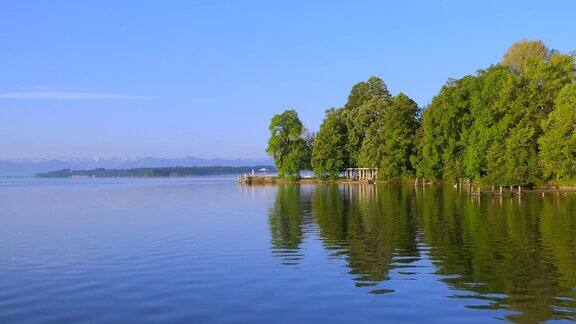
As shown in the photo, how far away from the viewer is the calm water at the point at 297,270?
19.4m

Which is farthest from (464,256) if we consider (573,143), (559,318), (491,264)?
(573,143)

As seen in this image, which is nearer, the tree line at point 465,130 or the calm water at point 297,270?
the calm water at point 297,270

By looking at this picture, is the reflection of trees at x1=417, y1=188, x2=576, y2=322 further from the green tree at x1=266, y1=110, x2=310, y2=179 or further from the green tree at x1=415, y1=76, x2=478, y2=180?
the green tree at x1=266, y1=110, x2=310, y2=179

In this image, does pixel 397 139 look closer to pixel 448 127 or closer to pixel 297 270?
pixel 448 127

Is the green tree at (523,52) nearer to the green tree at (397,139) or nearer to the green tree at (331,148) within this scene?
the green tree at (397,139)

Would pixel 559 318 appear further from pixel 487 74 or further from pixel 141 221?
pixel 487 74

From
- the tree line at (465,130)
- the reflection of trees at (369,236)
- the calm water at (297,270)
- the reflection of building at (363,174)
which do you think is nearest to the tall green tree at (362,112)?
the tree line at (465,130)

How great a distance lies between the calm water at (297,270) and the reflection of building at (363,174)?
8784cm

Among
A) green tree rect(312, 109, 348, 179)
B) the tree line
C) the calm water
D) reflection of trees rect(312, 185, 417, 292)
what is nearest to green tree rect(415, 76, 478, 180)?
the tree line

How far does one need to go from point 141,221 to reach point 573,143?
5121cm

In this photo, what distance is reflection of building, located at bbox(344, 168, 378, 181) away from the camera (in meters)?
138

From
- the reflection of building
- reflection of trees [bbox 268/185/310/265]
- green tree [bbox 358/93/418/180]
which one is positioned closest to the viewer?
reflection of trees [bbox 268/185/310/265]

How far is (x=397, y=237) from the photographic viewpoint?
37.2 metres

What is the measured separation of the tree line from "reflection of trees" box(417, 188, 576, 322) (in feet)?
81.9
